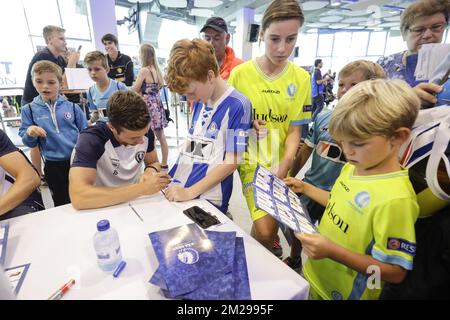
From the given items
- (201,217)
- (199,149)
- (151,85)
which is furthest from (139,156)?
(151,85)

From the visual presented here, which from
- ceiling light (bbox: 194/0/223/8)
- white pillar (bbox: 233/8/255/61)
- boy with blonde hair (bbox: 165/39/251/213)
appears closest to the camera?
boy with blonde hair (bbox: 165/39/251/213)

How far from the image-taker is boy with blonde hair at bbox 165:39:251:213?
1156mm

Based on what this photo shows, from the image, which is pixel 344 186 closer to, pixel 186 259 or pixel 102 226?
pixel 186 259

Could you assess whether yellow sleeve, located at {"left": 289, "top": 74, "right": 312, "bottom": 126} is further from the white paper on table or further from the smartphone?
the white paper on table

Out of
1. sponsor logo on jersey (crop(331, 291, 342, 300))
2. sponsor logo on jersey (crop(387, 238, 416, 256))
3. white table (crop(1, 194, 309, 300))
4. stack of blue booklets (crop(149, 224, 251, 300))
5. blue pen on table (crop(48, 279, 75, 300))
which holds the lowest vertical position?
sponsor logo on jersey (crop(331, 291, 342, 300))

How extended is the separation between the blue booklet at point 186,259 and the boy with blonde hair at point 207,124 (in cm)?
31

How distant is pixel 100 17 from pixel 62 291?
6.61m

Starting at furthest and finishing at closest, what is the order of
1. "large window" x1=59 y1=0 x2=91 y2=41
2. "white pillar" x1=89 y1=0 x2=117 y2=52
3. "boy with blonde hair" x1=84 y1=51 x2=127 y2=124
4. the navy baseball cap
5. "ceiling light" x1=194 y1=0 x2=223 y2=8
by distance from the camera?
"ceiling light" x1=194 y1=0 x2=223 y2=8, "large window" x1=59 y1=0 x2=91 y2=41, "white pillar" x1=89 y1=0 x2=117 y2=52, "boy with blonde hair" x1=84 y1=51 x2=127 y2=124, the navy baseball cap

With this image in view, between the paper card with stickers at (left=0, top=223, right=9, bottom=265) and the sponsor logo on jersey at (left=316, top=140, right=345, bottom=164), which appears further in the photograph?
Result: the sponsor logo on jersey at (left=316, top=140, right=345, bottom=164)

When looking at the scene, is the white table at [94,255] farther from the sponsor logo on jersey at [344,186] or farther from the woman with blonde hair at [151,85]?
the woman with blonde hair at [151,85]

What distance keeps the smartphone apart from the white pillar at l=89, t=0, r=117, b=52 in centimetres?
613

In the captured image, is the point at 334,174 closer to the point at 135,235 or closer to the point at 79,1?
the point at 135,235

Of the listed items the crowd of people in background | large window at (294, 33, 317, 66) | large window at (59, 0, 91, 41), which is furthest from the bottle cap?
large window at (294, 33, 317, 66)

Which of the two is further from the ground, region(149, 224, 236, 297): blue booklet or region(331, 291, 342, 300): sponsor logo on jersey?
region(149, 224, 236, 297): blue booklet
